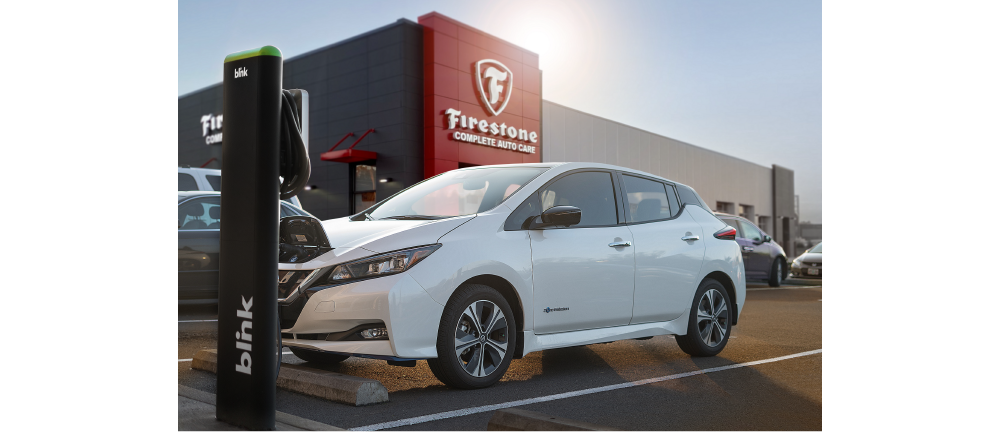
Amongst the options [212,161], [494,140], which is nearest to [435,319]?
[494,140]

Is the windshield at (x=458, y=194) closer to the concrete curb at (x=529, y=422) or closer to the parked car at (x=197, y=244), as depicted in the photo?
the concrete curb at (x=529, y=422)

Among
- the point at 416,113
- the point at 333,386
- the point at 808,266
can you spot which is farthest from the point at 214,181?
the point at 808,266

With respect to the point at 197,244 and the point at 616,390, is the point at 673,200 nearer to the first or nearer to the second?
the point at 616,390

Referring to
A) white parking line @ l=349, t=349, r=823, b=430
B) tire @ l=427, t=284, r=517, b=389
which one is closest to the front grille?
tire @ l=427, t=284, r=517, b=389

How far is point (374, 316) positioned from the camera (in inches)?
172

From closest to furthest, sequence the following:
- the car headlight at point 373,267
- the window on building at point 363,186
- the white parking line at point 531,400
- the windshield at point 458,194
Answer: the white parking line at point 531,400, the car headlight at point 373,267, the windshield at point 458,194, the window on building at point 363,186

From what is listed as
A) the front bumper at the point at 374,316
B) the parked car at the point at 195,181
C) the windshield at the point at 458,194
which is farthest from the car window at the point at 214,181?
the front bumper at the point at 374,316

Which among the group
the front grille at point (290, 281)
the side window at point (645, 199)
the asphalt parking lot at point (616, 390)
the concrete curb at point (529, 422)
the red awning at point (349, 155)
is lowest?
the asphalt parking lot at point (616, 390)

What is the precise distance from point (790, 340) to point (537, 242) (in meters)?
4.02

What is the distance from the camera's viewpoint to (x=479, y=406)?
4348 mm

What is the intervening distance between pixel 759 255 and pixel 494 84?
817 cm

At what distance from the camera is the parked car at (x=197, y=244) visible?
8703 millimetres

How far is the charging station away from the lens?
348 centimetres

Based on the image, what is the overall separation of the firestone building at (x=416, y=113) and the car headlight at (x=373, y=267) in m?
14.7
